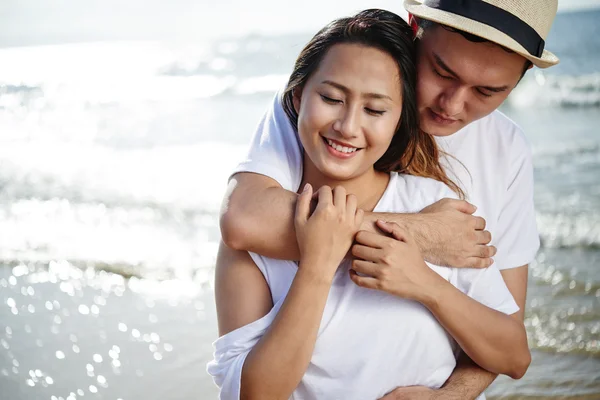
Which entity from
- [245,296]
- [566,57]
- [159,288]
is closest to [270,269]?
[245,296]

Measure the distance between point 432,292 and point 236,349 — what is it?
0.67m

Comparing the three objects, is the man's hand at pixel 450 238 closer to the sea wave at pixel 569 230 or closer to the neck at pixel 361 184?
the neck at pixel 361 184

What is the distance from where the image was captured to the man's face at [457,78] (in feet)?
9.35

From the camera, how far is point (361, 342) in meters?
2.56

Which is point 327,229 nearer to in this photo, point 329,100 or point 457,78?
point 329,100

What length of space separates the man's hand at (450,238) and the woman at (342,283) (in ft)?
0.17

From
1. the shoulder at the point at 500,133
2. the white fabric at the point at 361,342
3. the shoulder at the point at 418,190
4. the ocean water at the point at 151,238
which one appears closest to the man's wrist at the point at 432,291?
the white fabric at the point at 361,342

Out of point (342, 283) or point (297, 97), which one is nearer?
point (342, 283)

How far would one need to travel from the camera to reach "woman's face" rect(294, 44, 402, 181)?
2566mm

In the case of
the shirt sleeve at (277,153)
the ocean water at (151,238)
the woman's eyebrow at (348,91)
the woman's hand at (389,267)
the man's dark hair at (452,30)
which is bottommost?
the ocean water at (151,238)

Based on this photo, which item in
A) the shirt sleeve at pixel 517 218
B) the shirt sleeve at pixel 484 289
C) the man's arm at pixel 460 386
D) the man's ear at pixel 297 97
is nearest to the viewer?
the man's arm at pixel 460 386

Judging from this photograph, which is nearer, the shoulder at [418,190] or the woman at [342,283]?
the woman at [342,283]

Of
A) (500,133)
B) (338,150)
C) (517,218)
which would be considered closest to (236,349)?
(338,150)

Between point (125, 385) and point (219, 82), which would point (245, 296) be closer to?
point (125, 385)
